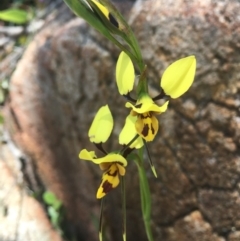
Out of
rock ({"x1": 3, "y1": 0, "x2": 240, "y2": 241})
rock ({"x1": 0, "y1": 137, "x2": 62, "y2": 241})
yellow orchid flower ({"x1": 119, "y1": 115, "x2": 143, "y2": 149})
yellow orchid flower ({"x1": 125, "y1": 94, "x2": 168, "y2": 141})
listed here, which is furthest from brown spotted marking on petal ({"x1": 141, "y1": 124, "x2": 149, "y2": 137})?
rock ({"x1": 0, "y1": 137, "x2": 62, "y2": 241})

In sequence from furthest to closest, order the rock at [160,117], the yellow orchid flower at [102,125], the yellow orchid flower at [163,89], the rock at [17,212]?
the rock at [17,212], the rock at [160,117], the yellow orchid flower at [102,125], the yellow orchid flower at [163,89]

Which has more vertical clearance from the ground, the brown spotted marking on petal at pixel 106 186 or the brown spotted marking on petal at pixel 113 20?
the brown spotted marking on petal at pixel 113 20

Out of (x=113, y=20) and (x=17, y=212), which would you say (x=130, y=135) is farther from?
(x=17, y=212)

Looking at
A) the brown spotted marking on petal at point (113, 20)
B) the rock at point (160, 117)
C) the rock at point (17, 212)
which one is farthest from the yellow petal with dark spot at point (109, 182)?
the rock at point (17, 212)

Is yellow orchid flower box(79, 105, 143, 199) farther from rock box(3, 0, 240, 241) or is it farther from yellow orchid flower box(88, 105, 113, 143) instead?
rock box(3, 0, 240, 241)

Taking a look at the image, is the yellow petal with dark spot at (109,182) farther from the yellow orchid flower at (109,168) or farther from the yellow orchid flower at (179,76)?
the yellow orchid flower at (179,76)
